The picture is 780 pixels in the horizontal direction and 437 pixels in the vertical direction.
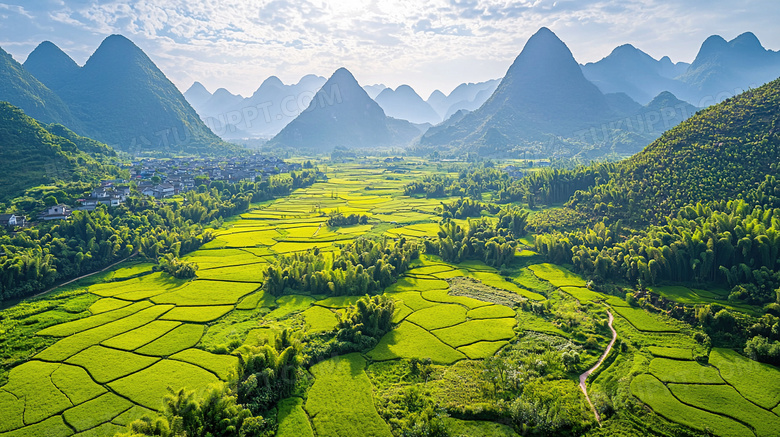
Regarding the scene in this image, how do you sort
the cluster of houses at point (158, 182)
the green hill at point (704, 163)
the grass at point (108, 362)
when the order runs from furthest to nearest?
the cluster of houses at point (158, 182) → the green hill at point (704, 163) → the grass at point (108, 362)

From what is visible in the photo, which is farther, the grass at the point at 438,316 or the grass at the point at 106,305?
the grass at the point at 106,305

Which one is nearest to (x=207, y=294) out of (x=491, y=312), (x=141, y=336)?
(x=141, y=336)

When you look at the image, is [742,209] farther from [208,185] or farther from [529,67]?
[529,67]

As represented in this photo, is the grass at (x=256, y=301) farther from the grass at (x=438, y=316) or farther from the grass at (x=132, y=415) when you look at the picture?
the grass at (x=132, y=415)

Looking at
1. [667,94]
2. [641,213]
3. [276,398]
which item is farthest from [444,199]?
[667,94]

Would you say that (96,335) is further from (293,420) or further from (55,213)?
(55,213)

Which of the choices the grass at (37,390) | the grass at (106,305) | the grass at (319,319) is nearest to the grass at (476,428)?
the grass at (319,319)
